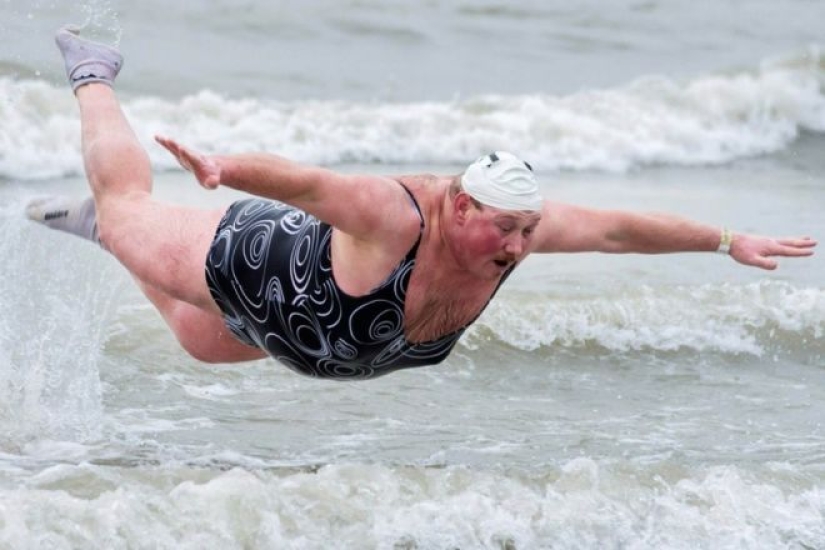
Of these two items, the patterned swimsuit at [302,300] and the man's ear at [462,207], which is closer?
the man's ear at [462,207]

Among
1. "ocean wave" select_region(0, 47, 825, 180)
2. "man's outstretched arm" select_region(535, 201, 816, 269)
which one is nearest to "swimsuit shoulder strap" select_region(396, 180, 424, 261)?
"man's outstretched arm" select_region(535, 201, 816, 269)

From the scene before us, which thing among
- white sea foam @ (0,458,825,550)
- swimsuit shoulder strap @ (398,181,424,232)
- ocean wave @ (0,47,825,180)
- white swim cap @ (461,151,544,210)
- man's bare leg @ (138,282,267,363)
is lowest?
ocean wave @ (0,47,825,180)

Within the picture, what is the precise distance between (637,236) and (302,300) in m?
1.40

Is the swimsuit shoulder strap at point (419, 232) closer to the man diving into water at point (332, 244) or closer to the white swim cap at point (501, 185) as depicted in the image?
the man diving into water at point (332, 244)

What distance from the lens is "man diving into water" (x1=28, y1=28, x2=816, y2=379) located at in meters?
5.77

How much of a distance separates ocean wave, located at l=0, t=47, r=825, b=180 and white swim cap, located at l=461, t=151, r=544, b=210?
26.1ft

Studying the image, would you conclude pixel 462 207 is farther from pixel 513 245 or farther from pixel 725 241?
pixel 725 241

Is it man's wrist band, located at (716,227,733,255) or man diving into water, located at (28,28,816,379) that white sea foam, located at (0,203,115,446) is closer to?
man diving into water, located at (28,28,816,379)

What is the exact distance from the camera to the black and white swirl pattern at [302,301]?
6031 mm

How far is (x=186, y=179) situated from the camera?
510 inches

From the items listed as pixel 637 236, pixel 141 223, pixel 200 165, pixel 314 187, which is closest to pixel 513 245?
pixel 314 187

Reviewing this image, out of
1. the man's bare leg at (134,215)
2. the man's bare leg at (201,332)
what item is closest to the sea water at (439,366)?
the man's bare leg at (201,332)

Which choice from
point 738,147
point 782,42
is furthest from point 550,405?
point 782,42

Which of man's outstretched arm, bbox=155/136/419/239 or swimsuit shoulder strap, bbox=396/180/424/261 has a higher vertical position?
man's outstretched arm, bbox=155/136/419/239
